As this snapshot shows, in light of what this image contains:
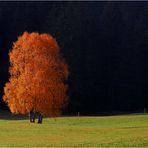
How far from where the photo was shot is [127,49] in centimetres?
8038

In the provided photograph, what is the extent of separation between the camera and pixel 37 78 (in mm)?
48562

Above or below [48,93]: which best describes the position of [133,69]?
above

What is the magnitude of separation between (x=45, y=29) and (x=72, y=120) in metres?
30.0

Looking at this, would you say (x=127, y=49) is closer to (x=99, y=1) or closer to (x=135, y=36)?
(x=135, y=36)

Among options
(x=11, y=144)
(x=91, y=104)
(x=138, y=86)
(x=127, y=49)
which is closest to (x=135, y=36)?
(x=127, y=49)

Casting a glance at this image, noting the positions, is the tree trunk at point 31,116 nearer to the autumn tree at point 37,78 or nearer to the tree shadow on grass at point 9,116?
the autumn tree at point 37,78

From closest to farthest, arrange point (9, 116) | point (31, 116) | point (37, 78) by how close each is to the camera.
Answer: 1. point (37, 78)
2. point (31, 116)
3. point (9, 116)

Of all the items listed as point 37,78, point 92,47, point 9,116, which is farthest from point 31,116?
point 92,47

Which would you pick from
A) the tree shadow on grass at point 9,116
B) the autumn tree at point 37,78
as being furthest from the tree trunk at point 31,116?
the tree shadow on grass at point 9,116

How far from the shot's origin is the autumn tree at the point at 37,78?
4866 centimetres

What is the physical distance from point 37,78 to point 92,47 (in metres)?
30.9

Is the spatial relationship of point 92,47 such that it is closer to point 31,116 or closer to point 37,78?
point 31,116

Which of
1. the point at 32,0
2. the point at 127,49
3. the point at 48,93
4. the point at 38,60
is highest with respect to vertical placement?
the point at 32,0

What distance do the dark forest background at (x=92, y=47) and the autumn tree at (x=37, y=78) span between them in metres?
24.0
